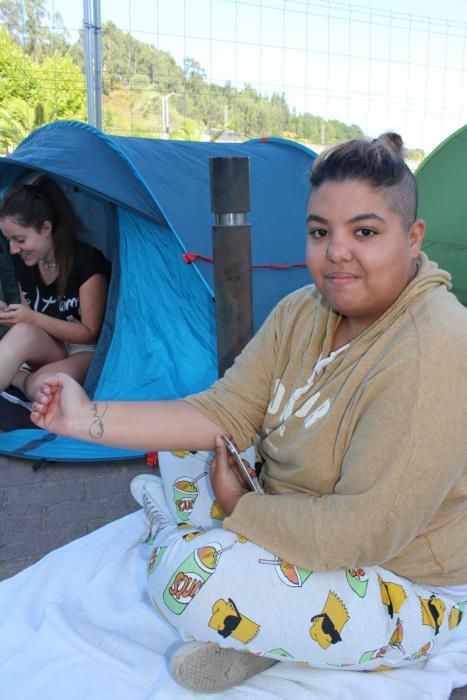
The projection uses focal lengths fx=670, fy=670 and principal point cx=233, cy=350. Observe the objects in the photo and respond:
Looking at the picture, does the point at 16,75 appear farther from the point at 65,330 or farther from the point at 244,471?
the point at 244,471

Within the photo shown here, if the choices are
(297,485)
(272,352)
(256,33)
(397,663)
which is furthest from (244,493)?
(256,33)

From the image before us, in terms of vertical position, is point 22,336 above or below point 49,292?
below

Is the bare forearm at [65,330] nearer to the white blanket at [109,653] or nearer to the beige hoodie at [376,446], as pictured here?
the white blanket at [109,653]

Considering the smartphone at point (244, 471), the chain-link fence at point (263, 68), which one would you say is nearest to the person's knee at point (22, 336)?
the smartphone at point (244, 471)

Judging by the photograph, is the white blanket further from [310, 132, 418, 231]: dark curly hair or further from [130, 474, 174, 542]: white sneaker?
[310, 132, 418, 231]: dark curly hair

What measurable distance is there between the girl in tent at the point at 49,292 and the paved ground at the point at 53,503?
1.66 ft

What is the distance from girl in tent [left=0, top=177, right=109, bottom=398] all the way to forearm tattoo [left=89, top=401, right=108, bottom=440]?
1481 millimetres

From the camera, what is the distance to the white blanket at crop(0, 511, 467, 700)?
1479 mm

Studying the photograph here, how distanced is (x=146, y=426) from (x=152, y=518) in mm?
499

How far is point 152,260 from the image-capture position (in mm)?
3170

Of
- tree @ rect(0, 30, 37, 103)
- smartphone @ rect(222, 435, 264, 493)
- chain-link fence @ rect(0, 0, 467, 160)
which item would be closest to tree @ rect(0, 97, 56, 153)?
tree @ rect(0, 30, 37, 103)

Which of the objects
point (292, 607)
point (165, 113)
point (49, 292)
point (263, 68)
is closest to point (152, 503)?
point (292, 607)

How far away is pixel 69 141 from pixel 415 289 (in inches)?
88.8

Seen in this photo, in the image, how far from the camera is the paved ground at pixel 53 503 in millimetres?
2166
